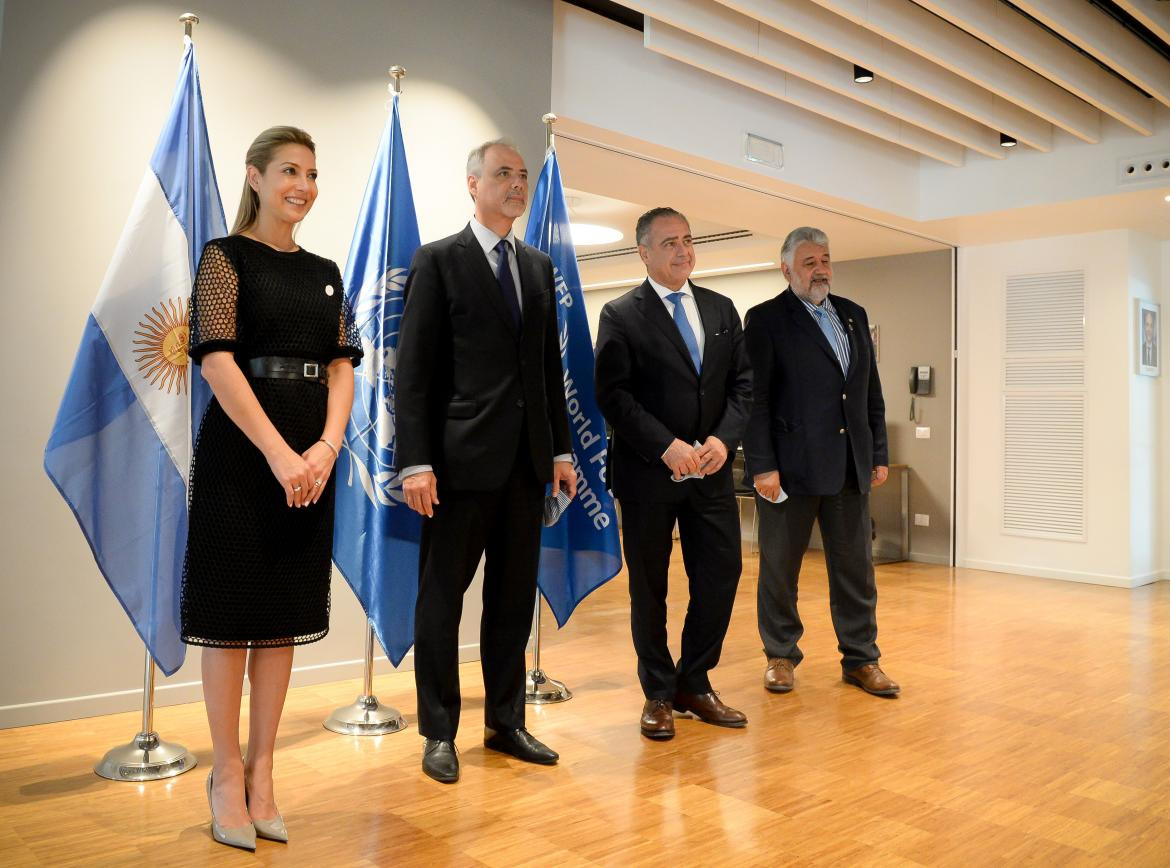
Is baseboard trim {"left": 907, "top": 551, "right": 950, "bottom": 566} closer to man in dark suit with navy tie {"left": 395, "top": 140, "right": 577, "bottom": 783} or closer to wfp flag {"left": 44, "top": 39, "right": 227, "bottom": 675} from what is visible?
man in dark suit with navy tie {"left": 395, "top": 140, "right": 577, "bottom": 783}

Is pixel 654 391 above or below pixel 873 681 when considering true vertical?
Result: above

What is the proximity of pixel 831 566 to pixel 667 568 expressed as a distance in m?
0.95

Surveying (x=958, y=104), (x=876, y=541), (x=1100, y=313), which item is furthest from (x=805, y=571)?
(x=958, y=104)

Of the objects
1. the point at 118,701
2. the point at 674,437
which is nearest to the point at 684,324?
the point at 674,437

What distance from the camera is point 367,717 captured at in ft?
10.6

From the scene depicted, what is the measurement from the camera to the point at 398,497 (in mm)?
3176

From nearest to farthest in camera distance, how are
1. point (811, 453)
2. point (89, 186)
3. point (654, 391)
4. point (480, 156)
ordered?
point (480, 156), point (654, 391), point (89, 186), point (811, 453)

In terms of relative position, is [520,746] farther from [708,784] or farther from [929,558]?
[929,558]

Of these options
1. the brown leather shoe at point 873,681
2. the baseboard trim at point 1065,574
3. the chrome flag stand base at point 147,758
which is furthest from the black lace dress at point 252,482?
the baseboard trim at point 1065,574

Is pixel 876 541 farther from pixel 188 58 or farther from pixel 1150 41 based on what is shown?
pixel 188 58

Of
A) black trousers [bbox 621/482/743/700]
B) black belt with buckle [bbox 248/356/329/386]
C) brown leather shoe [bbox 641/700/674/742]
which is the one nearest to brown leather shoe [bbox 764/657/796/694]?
black trousers [bbox 621/482/743/700]

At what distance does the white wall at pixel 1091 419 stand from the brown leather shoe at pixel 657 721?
5.49 meters

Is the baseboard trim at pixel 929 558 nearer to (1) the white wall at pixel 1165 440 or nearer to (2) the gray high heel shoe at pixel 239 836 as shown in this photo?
(1) the white wall at pixel 1165 440

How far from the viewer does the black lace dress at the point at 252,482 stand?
7.16ft
